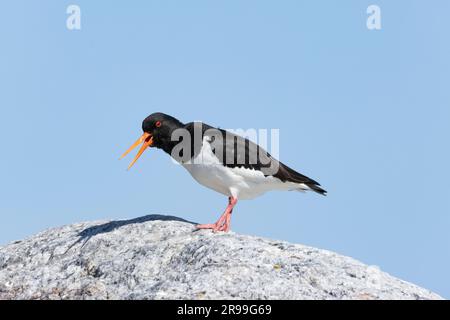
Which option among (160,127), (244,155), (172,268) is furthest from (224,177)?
(172,268)

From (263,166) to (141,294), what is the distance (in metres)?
4.64

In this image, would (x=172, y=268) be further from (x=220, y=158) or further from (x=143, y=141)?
(x=143, y=141)

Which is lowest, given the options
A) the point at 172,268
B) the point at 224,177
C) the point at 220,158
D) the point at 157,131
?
the point at 172,268

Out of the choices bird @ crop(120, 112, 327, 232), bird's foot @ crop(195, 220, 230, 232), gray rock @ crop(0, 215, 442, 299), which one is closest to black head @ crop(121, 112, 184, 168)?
bird @ crop(120, 112, 327, 232)

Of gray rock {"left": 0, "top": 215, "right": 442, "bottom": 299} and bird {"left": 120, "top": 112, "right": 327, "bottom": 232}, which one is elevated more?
bird {"left": 120, "top": 112, "right": 327, "bottom": 232}

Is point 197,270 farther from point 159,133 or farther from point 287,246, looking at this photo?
point 159,133

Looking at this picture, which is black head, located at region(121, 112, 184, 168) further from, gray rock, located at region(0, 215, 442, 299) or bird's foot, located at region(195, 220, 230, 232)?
bird's foot, located at region(195, 220, 230, 232)

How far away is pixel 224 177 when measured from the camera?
493 inches

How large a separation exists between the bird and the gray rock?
1.07 meters

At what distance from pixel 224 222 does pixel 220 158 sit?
46.8 inches

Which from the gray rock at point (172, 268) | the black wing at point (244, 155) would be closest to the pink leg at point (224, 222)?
the gray rock at point (172, 268)

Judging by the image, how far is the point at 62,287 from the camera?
10.5m

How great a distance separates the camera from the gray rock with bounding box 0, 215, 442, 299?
892 cm
